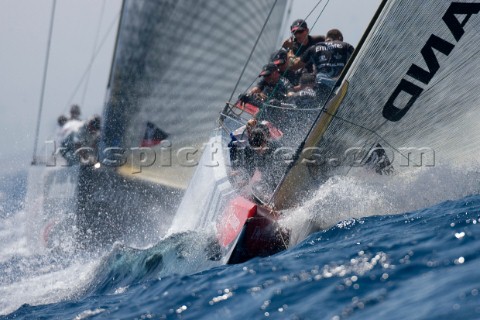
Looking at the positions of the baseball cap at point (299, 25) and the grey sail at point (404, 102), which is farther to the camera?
the baseball cap at point (299, 25)

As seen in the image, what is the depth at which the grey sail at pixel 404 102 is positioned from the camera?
15.3ft

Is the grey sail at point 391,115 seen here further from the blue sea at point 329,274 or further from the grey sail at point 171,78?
the grey sail at point 171,78

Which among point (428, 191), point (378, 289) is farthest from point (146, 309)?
point (428, 191)

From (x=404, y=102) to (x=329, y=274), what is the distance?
175cm

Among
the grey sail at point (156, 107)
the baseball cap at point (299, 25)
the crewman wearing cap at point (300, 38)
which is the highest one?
the baseball cap at point (299, 25)

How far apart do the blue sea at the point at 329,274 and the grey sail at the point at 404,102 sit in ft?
0.58

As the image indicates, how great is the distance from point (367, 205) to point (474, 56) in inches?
45.3

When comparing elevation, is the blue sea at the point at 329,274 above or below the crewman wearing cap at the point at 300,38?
below

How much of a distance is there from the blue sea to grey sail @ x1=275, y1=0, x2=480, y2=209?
7.0 inches

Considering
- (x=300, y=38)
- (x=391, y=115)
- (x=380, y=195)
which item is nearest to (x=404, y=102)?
(x=391, y=115)

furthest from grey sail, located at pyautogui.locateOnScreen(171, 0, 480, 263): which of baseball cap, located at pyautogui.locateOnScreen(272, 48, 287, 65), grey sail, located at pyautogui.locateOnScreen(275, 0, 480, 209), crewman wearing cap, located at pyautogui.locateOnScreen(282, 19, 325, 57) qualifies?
baseball cap, located at pyautogui.locateOnScreen(272, 48, 287, 65)

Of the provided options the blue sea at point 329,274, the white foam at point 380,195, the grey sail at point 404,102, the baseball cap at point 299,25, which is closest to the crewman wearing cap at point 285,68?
the baseball cap at point 299,25

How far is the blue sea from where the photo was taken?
3027 millimetres

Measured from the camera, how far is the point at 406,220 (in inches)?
170
